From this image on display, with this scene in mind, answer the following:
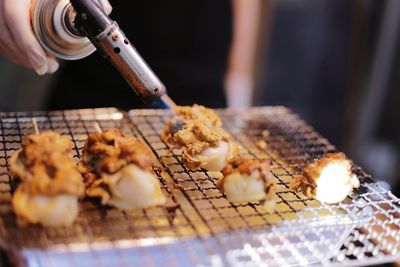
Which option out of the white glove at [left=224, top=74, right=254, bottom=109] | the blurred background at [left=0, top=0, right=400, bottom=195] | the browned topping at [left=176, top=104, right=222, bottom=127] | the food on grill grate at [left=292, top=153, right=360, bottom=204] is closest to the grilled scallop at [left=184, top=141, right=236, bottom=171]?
the browned topping at [left=176, top=104, right=222, bottom=127]

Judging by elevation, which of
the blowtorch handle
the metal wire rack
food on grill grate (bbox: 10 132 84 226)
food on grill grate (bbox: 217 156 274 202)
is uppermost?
the blowtorch handle

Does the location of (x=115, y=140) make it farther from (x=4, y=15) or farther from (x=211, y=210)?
(x=4, y=15)

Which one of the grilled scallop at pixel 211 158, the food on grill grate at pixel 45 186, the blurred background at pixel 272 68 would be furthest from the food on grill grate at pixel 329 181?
the blurred background at pixel 272 68

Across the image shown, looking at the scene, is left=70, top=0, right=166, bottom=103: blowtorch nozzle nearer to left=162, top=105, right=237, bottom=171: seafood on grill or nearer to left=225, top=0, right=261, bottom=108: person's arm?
left=162, top=105, right=237, bottom=171: seafood on grill

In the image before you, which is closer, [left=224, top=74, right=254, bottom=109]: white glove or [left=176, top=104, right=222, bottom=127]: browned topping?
[left=176, top=104, right=222, bottom=127]: browned topping

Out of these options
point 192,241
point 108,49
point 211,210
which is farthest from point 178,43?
point 192,241

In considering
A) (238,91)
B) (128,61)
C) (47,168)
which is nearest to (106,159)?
(47,168)

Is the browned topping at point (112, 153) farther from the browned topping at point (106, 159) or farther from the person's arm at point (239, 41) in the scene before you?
the person's arm at point (239, 41)
